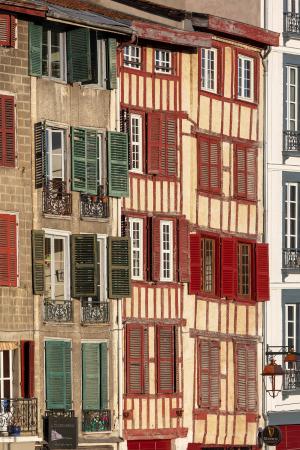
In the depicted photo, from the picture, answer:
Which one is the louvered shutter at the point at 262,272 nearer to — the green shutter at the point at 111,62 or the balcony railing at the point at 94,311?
the balcony railing at the point at 94,311

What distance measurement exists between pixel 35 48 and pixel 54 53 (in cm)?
108

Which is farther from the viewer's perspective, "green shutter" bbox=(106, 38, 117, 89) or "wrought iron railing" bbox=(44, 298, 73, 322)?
"green shutter" bbox=(106, 38, 117, 89)

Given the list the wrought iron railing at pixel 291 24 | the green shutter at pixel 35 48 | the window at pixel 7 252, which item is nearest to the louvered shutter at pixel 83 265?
the window at pixel 7 252

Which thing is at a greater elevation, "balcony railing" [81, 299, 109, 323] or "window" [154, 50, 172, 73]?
"window" [154, 50, 172, 73]

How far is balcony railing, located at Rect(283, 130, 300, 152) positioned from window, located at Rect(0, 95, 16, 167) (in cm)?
1122

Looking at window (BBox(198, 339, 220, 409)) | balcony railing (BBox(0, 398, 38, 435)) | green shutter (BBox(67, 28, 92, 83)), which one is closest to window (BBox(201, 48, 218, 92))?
green shutter (BBox(67, 28, 92, 83))

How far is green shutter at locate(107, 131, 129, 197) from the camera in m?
60.6

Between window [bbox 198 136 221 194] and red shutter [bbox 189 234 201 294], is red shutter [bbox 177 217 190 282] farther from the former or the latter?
window [bbox 198 136 221 194]

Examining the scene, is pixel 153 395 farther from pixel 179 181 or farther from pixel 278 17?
pixel 278 17

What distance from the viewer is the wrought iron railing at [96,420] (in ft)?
196

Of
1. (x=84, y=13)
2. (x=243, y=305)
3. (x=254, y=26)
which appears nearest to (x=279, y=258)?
(x=243, y=305)

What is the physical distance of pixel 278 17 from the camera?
67.6m

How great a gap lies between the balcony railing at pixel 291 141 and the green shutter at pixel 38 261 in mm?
10864

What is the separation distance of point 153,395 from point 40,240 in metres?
5.67
